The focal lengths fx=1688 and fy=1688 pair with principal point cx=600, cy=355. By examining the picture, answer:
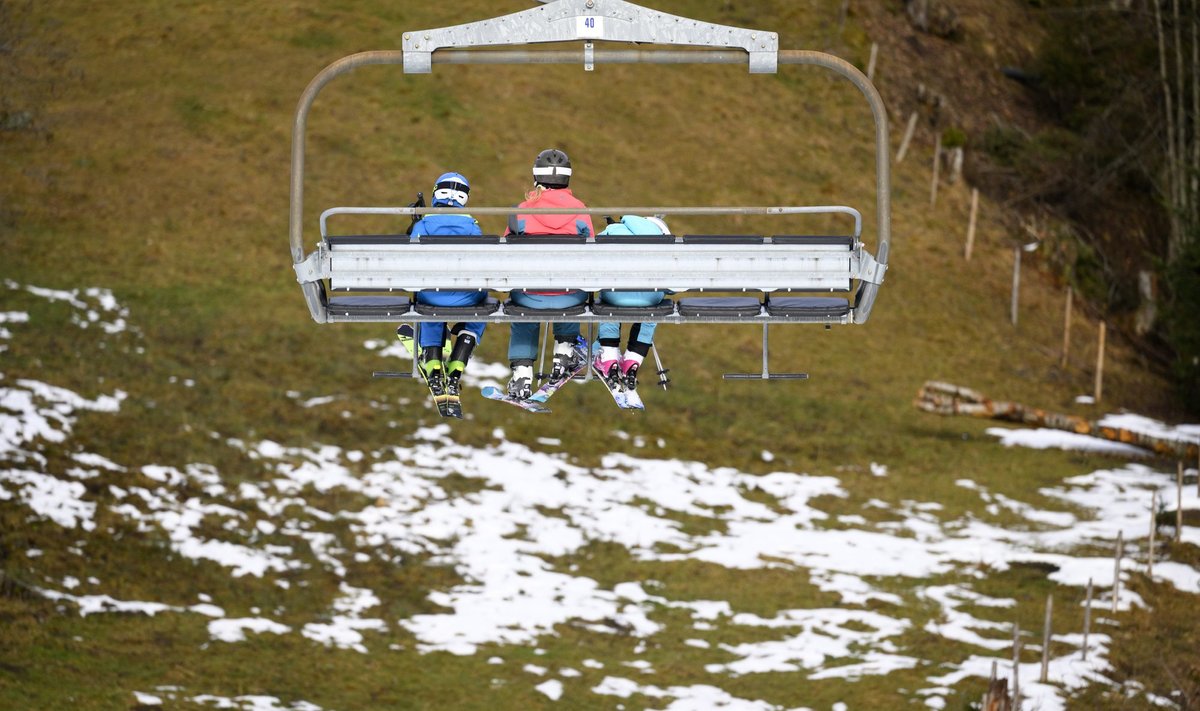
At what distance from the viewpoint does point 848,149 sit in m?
45.7

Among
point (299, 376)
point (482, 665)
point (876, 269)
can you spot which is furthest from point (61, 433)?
point (876, 269)

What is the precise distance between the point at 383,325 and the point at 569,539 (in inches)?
410

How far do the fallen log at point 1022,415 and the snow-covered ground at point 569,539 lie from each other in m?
2.99

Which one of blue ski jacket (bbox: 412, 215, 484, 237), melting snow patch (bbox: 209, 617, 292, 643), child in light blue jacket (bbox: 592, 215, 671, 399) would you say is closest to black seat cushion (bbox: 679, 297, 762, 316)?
child in light blue jacket (bbox: 592, 215, 671, 399)

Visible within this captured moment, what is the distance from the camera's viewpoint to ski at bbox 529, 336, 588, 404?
10.8m

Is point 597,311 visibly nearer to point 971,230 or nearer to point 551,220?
point 551,220

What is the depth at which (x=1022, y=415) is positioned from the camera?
35.9 meters

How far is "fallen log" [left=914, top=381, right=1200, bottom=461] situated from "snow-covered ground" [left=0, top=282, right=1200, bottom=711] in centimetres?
299

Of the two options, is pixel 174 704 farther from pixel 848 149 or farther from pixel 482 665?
pixel 848 149

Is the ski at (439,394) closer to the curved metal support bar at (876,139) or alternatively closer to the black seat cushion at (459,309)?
the black seat cushion at (459,309)

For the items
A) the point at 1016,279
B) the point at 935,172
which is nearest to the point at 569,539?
the point at 1016,279

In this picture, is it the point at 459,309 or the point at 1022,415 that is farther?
the point at 1022,415

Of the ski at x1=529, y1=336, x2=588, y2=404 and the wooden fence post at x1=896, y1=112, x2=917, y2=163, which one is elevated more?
the wooden fence post at x1=896, y1=112, x2=917, y2=163

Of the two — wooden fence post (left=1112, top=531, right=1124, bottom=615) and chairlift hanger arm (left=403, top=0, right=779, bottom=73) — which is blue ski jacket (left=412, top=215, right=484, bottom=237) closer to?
chairlift hanger arm (left=403, top=0, right=779, bottom=73)
